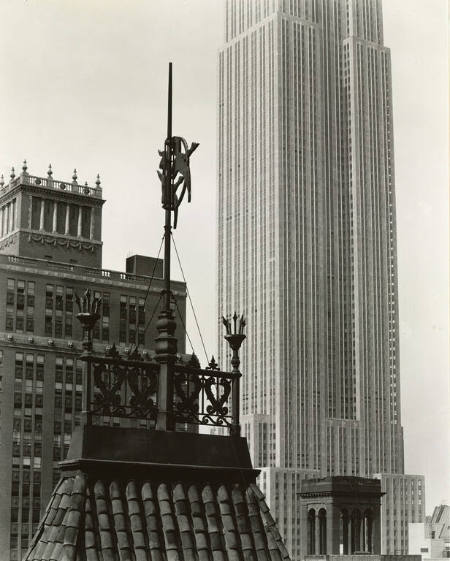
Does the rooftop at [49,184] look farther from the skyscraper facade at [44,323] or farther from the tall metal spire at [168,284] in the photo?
the tall metal spire at [168,284]

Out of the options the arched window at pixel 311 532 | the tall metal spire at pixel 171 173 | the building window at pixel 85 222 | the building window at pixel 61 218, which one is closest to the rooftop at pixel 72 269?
the building window at pixel 61 218

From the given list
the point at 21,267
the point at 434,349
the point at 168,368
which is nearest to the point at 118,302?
the point at 21,267

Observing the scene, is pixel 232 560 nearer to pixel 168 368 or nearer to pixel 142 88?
pixel 168 368

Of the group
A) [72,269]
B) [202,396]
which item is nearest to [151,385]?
[202,396]

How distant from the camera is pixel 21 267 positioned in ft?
384

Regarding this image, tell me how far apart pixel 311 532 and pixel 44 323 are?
70641 mm

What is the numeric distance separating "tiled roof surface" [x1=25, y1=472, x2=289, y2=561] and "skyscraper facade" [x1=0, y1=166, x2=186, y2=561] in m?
95.9

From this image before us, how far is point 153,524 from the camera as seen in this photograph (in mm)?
8617

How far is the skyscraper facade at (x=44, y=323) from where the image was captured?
11088 centimetres

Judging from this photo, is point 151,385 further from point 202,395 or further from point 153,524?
point 153,524

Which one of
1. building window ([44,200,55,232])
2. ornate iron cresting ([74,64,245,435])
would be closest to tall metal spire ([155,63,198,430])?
ornate iron cresting ([74,64,245,435])

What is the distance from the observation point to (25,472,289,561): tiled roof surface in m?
8.32

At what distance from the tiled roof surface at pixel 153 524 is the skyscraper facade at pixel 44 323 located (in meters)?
95.9

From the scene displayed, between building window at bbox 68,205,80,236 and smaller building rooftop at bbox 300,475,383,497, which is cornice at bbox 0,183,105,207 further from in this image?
smaller building rooftop at bbox 300,475,383,497
